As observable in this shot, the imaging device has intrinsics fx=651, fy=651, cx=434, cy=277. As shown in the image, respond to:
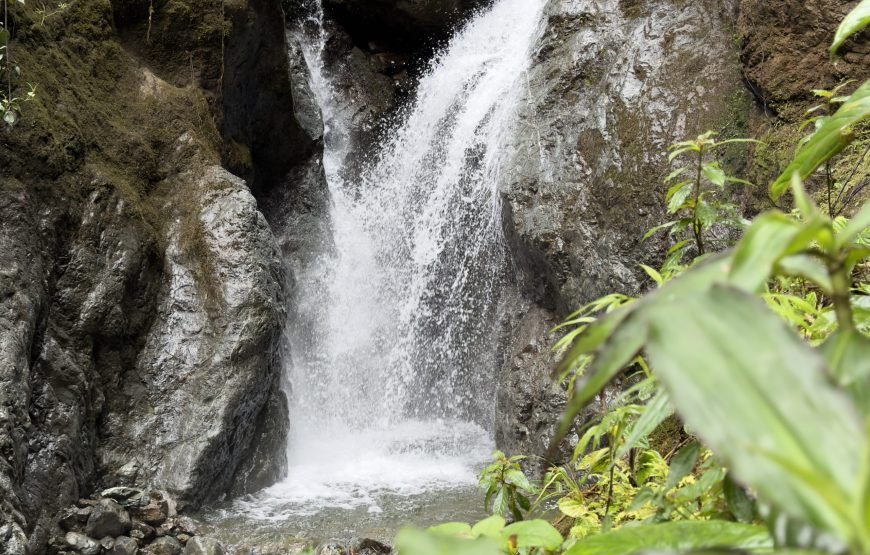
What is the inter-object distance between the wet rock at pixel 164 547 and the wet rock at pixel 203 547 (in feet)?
0.21

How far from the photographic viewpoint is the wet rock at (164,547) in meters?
4.28

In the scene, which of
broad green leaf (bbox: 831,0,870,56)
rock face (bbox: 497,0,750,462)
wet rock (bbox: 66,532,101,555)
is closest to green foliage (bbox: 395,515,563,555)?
broad green leaf (bbox: 831,0,870,56)

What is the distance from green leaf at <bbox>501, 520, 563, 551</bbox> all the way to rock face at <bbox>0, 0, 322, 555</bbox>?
377 centimetres

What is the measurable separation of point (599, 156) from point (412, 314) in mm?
3275

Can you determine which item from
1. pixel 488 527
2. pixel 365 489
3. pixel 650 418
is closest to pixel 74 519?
pixel 365 489

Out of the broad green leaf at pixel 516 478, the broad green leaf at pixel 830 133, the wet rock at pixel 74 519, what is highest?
the broad green leaf at pixel 830 133

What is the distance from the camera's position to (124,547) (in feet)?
13.7

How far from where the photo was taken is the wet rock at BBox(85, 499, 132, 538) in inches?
169

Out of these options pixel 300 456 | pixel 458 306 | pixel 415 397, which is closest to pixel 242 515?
pixel 300 456

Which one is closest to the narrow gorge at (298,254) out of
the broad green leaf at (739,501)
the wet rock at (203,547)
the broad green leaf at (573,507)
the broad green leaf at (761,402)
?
the wet rock at (203,547)

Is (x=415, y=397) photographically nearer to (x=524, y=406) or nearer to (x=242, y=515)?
(x=524, y=406)

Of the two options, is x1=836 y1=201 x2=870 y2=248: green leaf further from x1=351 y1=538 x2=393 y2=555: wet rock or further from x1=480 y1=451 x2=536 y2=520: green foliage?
x1=351 y1=538 x2=393 y2=555: wet rock

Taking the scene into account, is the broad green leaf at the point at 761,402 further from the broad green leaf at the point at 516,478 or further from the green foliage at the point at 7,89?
the green foliage at the point at 7,89

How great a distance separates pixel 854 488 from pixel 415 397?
7.98 metres
